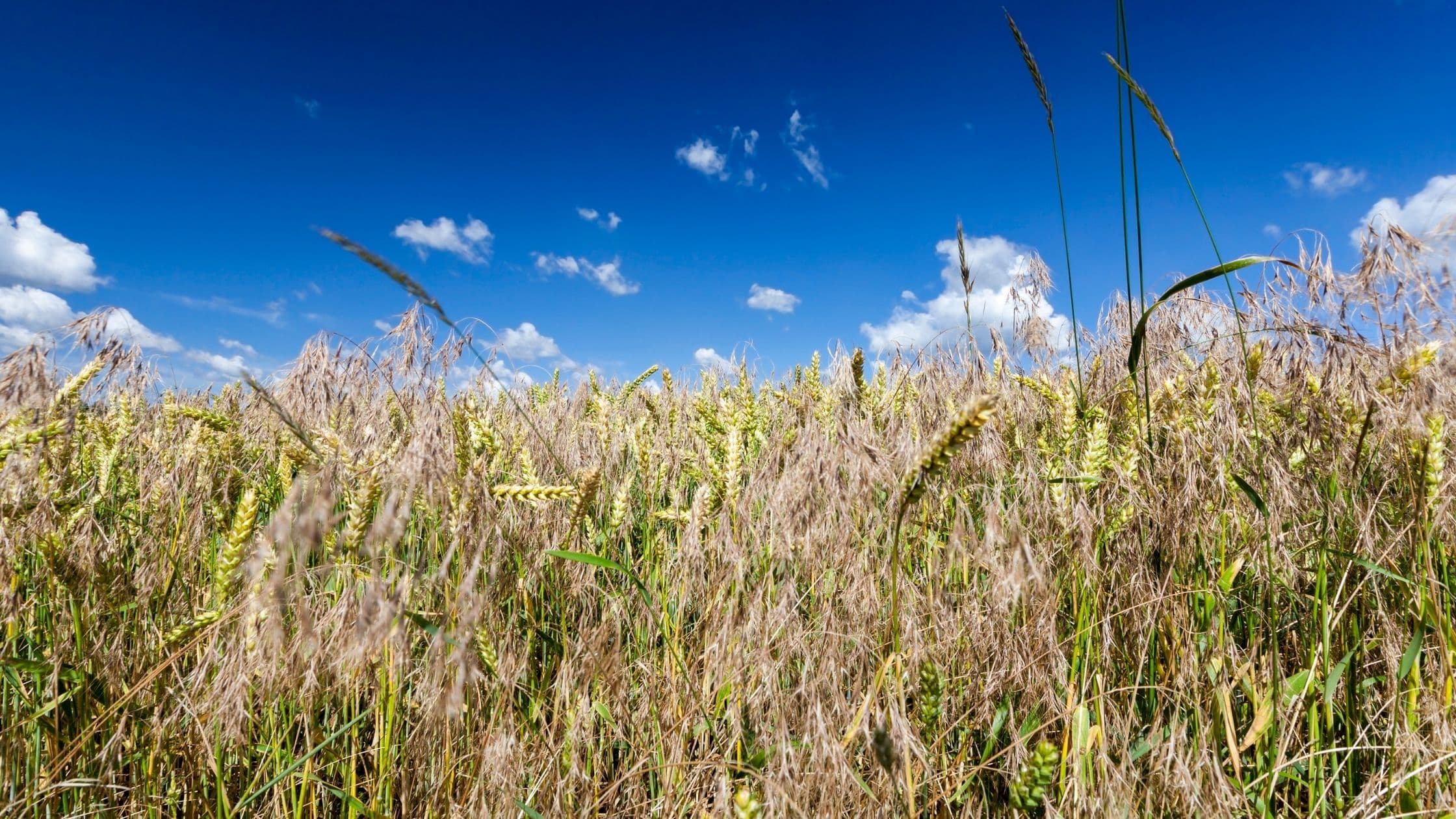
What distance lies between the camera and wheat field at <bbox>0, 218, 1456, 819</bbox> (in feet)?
3.43

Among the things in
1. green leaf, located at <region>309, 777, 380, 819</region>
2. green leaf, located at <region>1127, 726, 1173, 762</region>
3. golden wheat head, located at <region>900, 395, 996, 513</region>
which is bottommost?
green leaf, located at <region>309, 777, 380, 819</region>

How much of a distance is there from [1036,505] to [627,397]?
2.95 m

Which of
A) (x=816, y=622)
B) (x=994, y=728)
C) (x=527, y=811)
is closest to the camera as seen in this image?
(x=527, y=811)

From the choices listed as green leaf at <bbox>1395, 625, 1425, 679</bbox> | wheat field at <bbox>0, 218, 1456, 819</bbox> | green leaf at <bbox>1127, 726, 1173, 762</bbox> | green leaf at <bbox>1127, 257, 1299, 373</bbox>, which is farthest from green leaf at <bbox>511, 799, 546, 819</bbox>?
green leaf at <bbox>1395, 625, 1425, 679</bbox>

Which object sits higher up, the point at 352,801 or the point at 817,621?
the point at 817,621

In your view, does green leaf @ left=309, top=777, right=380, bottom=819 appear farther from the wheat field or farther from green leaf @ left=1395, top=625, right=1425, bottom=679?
green leaf @ left=1395, top=625, right=1425, bottom=679

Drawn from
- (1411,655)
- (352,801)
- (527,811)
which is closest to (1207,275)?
(1411,655)

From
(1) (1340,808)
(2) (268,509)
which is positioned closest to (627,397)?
(2) (268,509)

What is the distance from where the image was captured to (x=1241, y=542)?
4.78 ft

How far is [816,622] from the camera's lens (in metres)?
1.26

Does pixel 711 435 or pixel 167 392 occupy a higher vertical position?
pixel 167 392

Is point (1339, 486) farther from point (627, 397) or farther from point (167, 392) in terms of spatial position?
point (167, 392)

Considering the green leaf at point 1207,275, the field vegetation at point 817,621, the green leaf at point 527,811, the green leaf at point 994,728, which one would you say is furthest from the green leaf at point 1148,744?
the green leaf at point 527,811

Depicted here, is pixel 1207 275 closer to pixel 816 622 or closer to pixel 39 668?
pixel 816 622
